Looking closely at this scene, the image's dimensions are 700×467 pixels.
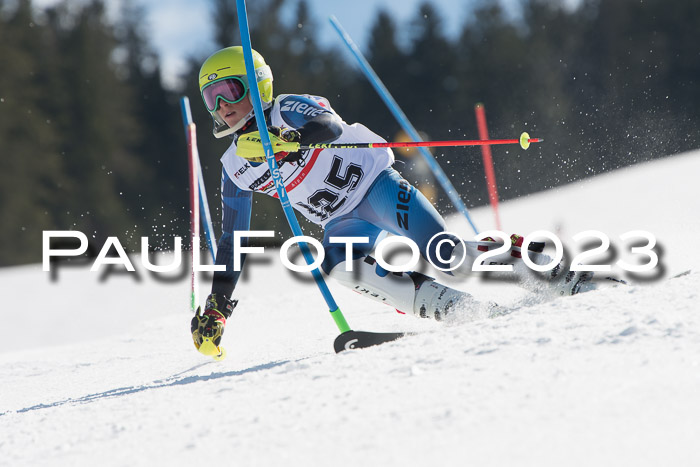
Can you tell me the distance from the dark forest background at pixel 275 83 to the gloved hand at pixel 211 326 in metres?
17.1

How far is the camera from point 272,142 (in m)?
3.35

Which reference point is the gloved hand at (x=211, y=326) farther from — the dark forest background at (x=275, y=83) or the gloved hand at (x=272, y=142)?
the dark forest background at (x=275, y=83)

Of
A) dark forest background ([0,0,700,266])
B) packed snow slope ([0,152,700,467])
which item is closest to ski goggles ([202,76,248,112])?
packed snow slope ([0,152,700,467])

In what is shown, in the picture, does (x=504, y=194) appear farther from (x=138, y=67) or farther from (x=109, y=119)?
(x=138, y=67)

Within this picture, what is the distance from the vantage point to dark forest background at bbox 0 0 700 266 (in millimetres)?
25625

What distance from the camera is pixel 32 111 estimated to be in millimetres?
26344

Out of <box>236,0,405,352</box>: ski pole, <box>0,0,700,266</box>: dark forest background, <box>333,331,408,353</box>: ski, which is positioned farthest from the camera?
<box>0,0,700,266</box>: dark forest background

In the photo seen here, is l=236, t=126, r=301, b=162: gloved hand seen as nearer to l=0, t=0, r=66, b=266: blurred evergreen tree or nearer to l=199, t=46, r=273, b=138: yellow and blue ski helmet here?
→ l=199, t=46, r=273, b=138: yellow and blue ski helmet

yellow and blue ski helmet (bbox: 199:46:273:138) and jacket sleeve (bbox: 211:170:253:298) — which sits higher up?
yellow and blue ski helmet (bbox: 199:46:273:138)

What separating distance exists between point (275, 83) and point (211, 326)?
2561cm

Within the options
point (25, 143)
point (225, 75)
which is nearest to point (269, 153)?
point (225, 75)

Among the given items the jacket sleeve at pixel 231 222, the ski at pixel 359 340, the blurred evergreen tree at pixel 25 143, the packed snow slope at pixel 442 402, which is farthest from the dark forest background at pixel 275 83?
the packed snow slope at pixel 442 402

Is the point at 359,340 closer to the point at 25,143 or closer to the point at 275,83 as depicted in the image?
the point at 25,143

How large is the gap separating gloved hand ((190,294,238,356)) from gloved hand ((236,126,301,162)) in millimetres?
709
